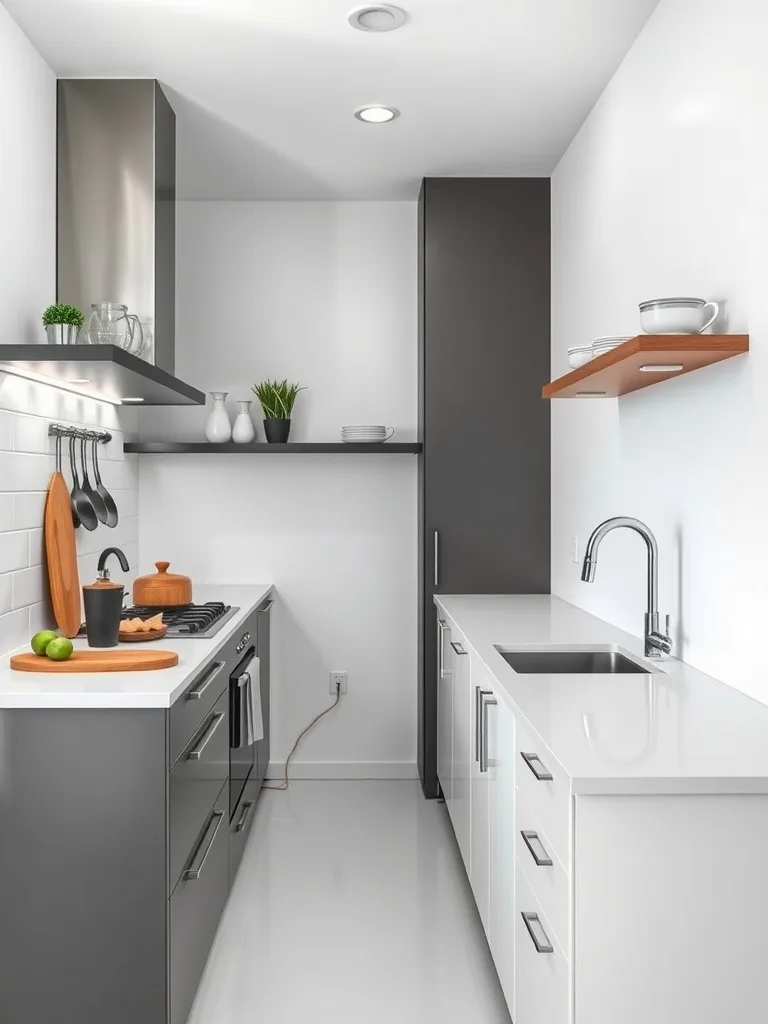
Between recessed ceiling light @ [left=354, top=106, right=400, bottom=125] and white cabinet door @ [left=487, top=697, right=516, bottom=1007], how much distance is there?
211cm

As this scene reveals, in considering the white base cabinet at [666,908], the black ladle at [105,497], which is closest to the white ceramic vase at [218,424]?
the black ladle at [105,497]

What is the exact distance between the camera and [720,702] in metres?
1.90

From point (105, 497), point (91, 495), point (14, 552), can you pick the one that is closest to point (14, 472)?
point (14, 552)

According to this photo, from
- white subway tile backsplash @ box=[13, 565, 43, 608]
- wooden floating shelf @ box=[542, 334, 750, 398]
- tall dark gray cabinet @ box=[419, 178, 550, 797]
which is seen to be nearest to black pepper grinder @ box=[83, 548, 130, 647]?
white subway tile backsplash @ box=[13, 565, 43, 608]

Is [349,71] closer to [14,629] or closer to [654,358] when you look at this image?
[654,358]

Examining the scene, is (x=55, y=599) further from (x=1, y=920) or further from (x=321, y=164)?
(x=321, y=164)

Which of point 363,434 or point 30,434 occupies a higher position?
point 363,434

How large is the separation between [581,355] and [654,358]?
485mm

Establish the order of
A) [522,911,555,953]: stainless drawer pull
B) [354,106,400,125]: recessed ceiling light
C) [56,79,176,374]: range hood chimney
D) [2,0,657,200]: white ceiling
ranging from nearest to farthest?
1. [522,911,555,953]: stainless drawer pull
2. [2,0,657,200]: white ceiling
3. [56,79,176,374]: range hood chimney
4. [354,106,400,125]: recessed ceiling light

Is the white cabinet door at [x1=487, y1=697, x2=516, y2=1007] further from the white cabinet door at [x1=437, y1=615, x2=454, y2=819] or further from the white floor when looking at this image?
the white cabinet door at [x1=437, y1=615, x2=454, y2=819]

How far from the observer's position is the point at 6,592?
2449 mm

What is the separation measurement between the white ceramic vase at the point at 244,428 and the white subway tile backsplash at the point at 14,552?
4.84 ft

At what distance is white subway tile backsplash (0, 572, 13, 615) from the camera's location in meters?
A: 2.42

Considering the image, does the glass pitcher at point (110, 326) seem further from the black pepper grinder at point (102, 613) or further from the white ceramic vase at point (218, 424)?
the white ceramic vase at point (218, 424)
